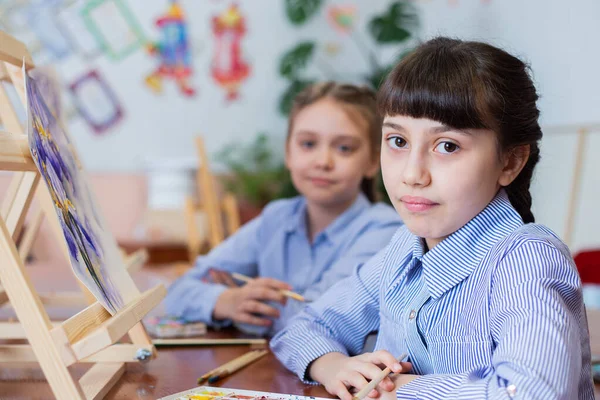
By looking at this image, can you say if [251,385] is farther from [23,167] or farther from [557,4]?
[557,4]

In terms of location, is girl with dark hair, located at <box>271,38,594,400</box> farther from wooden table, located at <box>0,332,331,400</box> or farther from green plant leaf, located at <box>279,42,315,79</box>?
green plant leaf, located at <box>279,42,315,79</box>

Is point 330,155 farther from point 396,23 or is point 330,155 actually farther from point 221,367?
point 396,23

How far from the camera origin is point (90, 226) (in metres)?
0.88

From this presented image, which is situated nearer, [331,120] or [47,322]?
[47,322]

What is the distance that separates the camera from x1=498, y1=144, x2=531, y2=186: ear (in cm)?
85

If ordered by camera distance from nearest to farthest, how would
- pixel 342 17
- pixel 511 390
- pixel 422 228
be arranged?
pixel 511 390, pixel 422 228, pixel 342 17

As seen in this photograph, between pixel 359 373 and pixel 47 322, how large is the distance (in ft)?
1.21

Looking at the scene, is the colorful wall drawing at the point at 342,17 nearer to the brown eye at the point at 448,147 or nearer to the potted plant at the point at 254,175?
the potted plant at the point at 254,175

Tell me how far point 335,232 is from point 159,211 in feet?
9.47

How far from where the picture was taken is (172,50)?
4539 mm

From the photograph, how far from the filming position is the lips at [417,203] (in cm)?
80

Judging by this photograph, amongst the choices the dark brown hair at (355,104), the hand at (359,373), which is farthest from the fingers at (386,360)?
the dark brown hair at (355,104)

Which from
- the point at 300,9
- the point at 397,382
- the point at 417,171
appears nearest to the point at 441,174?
the point at 417,171

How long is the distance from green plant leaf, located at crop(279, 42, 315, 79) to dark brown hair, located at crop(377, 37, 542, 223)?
3477mm
